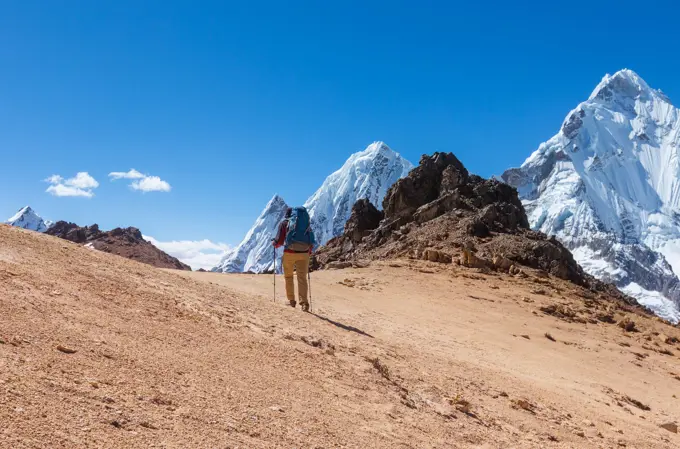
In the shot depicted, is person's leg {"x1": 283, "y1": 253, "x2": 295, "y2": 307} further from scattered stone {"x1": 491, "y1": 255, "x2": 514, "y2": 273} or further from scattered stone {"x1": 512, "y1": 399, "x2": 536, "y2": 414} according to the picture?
scattered stone {"x1": 491, "y1": 255, "x2": 514, "y2": 273}

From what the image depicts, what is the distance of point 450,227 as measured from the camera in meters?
30.5

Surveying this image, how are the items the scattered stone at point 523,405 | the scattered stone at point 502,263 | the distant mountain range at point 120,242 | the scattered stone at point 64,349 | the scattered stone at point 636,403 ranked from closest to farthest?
the scattered stone at point 64,349
the scattered stone at point 523,405
the scattered stone at point 636,403
the scattered stone at point 502,263
the distant mountain range at point 120,242

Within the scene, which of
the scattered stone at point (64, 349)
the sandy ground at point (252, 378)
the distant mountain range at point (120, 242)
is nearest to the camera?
the sandy ground at point (252, 378)

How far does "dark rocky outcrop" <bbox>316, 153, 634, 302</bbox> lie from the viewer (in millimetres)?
26578

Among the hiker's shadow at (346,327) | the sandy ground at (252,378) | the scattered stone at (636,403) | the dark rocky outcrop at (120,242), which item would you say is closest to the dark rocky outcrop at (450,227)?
the sandy ground at (252,378)

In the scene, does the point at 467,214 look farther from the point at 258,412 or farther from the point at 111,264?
the point at 258,412

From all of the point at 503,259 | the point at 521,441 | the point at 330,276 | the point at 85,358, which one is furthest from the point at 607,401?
the point at 503,259

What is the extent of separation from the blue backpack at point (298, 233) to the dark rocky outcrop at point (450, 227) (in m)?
14.4

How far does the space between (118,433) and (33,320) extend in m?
2.15

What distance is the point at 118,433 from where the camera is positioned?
12.4 ft

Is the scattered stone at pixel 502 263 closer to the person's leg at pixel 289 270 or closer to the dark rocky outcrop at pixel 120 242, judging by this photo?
the person's leg at pixel 289 270

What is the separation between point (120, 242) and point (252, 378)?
6803 cm

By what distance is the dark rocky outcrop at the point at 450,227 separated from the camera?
87.2 feet

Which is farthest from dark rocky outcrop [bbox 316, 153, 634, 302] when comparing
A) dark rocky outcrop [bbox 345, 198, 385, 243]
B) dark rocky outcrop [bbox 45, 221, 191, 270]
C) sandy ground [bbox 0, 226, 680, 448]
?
dark rocky outcrop [bbox 45, 221, 191, 270]
